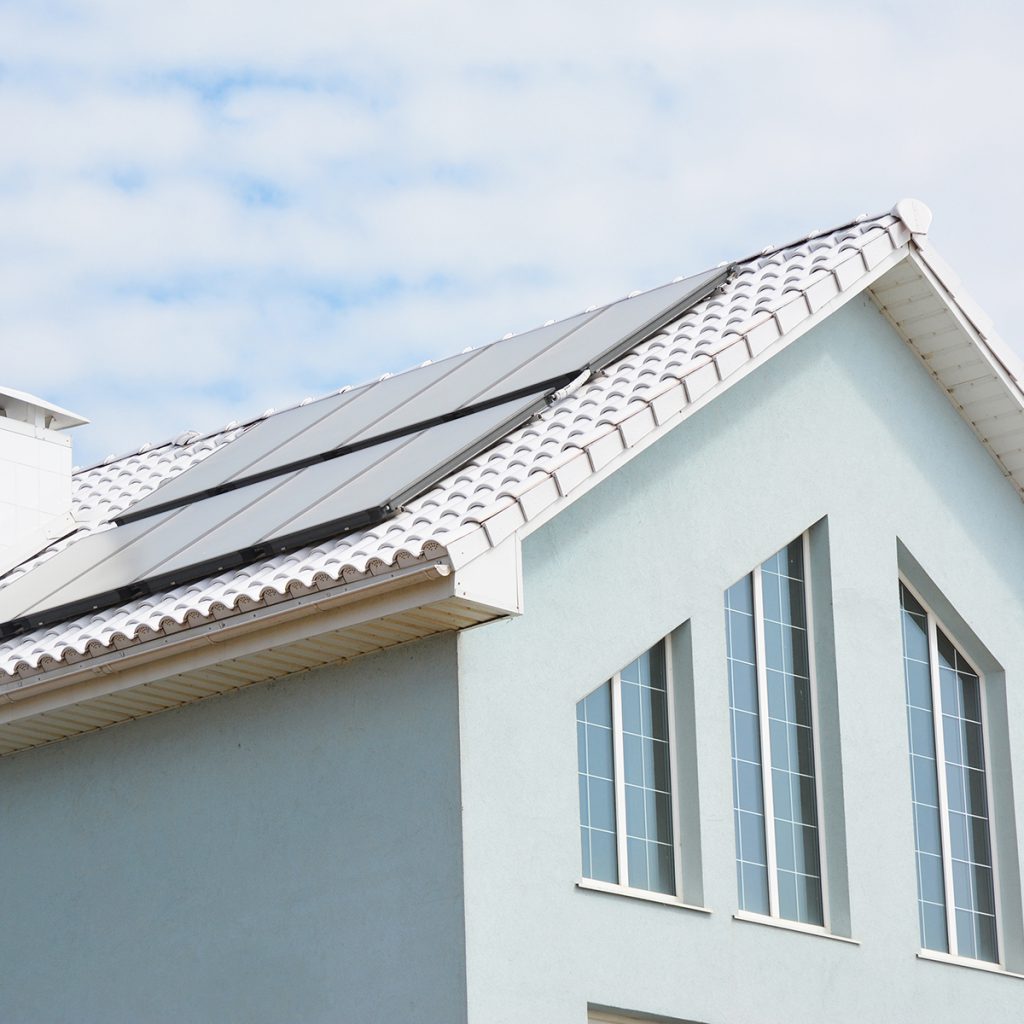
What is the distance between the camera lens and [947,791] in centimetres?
1691

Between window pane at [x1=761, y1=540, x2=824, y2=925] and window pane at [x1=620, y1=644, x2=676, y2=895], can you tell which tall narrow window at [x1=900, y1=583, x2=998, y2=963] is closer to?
window pane at [x1=761, y1=540, x2=824, y2=925]

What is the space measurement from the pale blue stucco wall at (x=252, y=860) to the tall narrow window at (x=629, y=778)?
4.78ft

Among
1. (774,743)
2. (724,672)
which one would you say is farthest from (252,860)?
(774,743)

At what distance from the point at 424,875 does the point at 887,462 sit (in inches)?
259

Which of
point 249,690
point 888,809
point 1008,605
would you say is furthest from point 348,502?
point 1008,605

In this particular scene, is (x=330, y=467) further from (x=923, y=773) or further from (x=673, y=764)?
(x=923, y=773)

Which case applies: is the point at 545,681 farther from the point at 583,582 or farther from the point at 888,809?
the point at 888,809

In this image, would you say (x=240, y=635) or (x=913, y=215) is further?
(x=913, y=215)

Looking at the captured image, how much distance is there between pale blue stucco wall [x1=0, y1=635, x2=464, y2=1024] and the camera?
1269 cm

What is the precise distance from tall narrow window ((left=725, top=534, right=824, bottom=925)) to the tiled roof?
196 centimetres

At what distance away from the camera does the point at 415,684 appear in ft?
43.1

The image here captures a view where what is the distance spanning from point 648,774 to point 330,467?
12.0ft

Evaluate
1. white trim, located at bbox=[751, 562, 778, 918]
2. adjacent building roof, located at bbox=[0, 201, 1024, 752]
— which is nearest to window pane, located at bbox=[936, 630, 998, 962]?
adjacent building roof, located at bbox=[0, 201, 1024, 752]

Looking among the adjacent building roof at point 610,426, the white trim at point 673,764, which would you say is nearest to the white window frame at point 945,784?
the adjacent building roof at point 610,426
